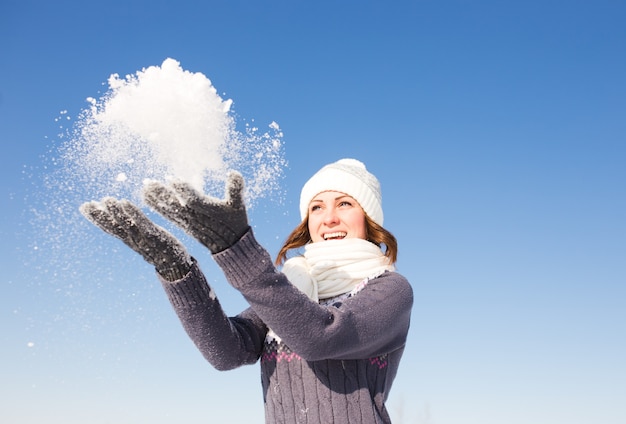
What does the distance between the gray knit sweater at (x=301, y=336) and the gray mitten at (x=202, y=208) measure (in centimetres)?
10

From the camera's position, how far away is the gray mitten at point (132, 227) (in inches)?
116

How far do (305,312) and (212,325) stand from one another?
2.40ft

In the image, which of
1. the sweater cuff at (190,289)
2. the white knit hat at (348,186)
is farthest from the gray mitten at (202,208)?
the white knit hat at (348,186)

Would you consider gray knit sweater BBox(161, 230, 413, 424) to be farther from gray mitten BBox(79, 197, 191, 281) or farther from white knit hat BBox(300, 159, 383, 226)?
white knit hat BBox(300, 159, 383, 226)

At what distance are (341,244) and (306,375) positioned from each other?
892 millimetres

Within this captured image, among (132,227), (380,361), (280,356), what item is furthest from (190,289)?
(380,361)

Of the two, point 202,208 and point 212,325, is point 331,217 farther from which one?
point 202,208

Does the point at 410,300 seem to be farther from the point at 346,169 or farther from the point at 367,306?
the point at 346,169

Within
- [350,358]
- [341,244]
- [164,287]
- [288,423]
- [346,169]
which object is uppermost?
[346,169]

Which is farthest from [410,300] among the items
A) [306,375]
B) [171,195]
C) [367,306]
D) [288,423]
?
[171,195]

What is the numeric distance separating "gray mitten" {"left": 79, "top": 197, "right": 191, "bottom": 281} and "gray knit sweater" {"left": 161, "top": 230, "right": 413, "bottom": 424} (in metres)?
0.23

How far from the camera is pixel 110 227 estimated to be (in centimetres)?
298

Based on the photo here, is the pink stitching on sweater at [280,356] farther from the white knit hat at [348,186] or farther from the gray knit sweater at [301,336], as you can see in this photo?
the white knit hat at [348,186]

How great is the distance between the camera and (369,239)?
4.59 m
